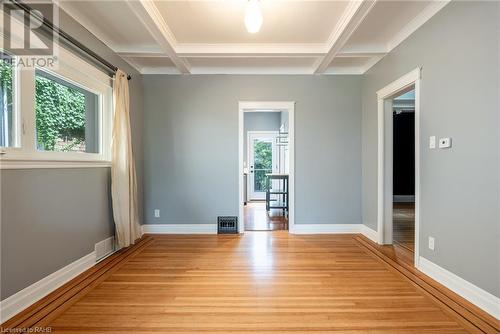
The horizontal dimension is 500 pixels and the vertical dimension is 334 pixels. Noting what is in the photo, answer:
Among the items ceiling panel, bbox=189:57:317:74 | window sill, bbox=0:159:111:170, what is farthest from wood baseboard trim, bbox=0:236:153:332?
ceiling panel, bbox=189:57:317:74

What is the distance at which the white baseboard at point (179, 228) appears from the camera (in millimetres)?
3973

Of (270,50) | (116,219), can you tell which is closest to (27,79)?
(116,219)

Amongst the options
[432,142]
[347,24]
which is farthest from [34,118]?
[432,142]

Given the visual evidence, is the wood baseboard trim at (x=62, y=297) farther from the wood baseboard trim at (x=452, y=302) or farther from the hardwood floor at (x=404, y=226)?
the hardwood floor at (x=404, y=226)

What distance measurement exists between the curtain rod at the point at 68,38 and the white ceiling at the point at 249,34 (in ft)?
0.93

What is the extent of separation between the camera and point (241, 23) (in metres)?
2.73

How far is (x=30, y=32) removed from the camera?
1988mm

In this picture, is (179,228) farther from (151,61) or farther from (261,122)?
(261,122)

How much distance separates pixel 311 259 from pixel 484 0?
274 cm

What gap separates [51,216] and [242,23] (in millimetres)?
2650

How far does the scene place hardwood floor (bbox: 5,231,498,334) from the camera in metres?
1.75

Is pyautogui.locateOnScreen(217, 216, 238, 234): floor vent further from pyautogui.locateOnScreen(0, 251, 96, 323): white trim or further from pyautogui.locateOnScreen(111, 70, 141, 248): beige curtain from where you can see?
pyautogui.locateOnScreen(0, 251, 96, 323): white trim

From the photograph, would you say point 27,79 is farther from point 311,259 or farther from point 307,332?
point 311,259

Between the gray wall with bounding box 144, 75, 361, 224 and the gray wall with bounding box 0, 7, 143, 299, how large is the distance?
993 mm
